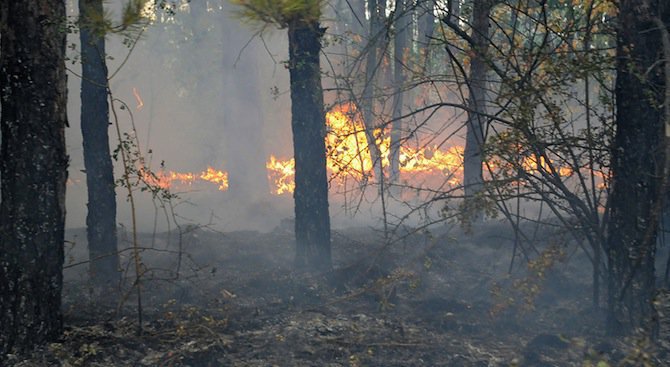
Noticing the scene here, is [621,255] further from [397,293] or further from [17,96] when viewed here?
[17,96]

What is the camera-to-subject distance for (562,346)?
713 centimetres

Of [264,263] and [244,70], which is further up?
[244,70]

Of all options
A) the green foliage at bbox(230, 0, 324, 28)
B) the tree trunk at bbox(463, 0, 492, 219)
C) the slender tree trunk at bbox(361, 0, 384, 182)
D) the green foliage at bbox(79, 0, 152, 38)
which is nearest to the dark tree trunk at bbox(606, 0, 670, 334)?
the tree trunk at bbox(463, 0, 492, 219)

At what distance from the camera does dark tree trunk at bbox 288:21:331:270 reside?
373 inches

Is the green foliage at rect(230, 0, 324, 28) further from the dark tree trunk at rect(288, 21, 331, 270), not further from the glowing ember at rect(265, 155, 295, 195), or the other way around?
the glowing ember at rect(265, 155, 295, 195)

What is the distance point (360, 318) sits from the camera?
8.09m

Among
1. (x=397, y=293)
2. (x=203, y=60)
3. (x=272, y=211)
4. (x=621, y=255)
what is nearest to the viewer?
(x=621, y=255)

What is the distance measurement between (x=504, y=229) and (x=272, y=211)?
11.3 m

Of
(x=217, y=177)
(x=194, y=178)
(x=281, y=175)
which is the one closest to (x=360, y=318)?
(x=281, y=175)

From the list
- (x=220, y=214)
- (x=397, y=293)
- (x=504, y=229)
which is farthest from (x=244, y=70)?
(x=397, y=293)

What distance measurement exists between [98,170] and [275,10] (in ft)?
11.3

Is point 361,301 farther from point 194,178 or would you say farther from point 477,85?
point 194,178

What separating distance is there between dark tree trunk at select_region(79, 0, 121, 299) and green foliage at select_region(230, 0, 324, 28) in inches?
93.4

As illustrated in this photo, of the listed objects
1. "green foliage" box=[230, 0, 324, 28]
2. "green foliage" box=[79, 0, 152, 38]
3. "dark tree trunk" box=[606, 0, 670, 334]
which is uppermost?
"green foliage" box=[230, 0, 324, 28]
